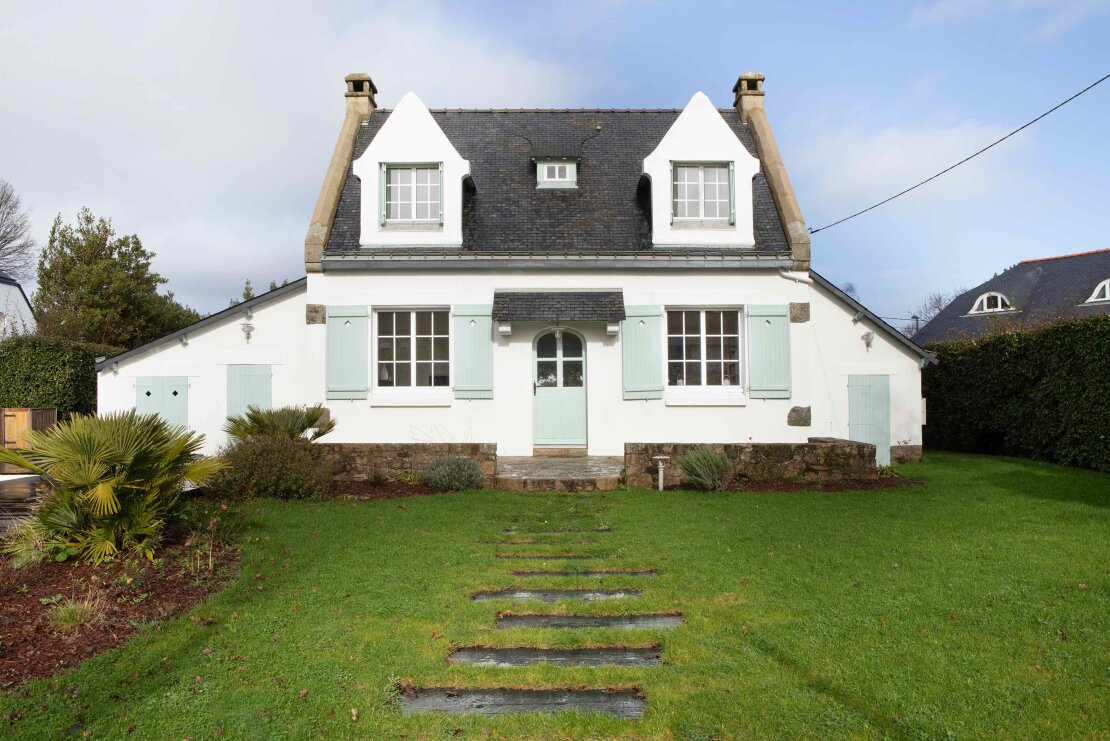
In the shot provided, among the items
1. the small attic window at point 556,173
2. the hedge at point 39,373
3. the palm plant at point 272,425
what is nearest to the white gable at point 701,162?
the small attic window at point 556,173

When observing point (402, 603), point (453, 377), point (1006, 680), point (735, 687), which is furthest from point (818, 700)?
point (453, 377)

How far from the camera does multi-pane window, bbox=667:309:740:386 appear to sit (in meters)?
13.9

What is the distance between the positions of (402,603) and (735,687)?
2664 millimetres

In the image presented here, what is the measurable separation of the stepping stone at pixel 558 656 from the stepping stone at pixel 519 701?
0.38 meters

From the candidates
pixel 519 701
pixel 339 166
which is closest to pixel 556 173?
Answer: pixel 339 166

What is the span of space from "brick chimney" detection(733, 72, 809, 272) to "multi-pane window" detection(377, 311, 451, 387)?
6.97m

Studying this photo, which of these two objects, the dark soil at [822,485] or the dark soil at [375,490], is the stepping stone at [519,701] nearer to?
the dark soil at [375,490]

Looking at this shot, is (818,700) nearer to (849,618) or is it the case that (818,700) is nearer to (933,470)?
(849,618)

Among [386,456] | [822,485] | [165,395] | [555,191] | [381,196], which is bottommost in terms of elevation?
[822,485]

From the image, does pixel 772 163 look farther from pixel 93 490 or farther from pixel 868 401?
pixel 93 490

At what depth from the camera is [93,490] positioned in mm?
6102

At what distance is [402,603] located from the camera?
5504mm

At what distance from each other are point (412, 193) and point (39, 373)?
9.98 metres

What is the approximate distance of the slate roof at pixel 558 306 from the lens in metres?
13.2
